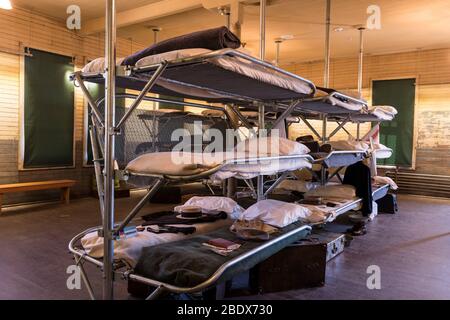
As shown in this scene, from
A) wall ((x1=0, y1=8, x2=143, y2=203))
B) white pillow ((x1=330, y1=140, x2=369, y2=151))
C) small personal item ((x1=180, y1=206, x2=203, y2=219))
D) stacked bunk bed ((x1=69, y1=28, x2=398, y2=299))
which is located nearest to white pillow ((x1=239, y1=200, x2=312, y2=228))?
stacked bunk bed ((x1=69, y1=28, x2=398, y2=299))

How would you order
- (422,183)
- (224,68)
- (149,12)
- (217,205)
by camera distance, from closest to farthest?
(224,68), (217,205), (149,12), (422,183)

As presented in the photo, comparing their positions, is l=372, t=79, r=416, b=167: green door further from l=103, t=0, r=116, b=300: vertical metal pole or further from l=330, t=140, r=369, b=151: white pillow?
l=103, t=0, r=116, b=300: vertical metal pole

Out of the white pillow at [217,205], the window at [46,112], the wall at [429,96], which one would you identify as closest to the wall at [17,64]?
the window at [46,112]

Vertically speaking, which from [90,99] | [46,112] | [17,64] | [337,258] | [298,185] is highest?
[17,64]

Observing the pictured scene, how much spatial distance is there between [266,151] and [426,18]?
20.4 feet

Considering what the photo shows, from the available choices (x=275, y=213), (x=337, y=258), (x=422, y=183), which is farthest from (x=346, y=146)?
(x=422, y=183)

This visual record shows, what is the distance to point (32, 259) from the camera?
3926 millimetres

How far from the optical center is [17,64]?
6.98 metres

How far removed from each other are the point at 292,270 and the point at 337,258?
1192 mm

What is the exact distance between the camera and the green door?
32.0 ft

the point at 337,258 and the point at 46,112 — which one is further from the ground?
the point at 46,112

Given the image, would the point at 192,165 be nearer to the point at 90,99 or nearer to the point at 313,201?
the point at 90,99

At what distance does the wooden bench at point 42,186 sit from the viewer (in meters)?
6.40

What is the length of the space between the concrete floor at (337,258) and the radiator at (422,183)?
8.80 feet
